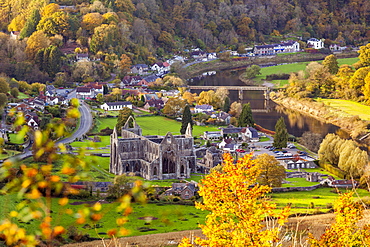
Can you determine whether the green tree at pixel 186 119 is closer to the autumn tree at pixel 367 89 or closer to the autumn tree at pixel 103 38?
the autumn tree at pixel 367 89

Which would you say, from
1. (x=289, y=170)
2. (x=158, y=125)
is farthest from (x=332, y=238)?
(x=158, y=125)

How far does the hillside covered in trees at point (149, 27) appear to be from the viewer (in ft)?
287

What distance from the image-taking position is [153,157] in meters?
41.2

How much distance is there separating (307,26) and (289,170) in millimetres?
95954

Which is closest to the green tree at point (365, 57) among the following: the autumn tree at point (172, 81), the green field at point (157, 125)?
the autumn tree at point (172, 81)

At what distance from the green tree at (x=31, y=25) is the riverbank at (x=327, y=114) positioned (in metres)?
38.6

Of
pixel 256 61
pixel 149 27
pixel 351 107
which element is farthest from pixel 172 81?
pixel 256 61

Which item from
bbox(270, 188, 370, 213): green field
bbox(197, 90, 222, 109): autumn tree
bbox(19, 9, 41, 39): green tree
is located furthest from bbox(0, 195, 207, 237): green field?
bbox(19, 9, 41, 39): green tree

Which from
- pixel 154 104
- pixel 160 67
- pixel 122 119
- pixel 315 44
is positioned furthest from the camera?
pixel 315 44

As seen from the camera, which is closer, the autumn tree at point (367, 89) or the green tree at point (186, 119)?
the green tree at point (186, 119)

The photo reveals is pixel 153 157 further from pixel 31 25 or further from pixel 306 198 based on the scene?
pixel 31 25

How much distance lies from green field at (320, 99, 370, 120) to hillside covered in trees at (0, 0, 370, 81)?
3043 cm

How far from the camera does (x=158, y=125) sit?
59.4 m

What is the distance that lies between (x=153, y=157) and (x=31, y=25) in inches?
2345
